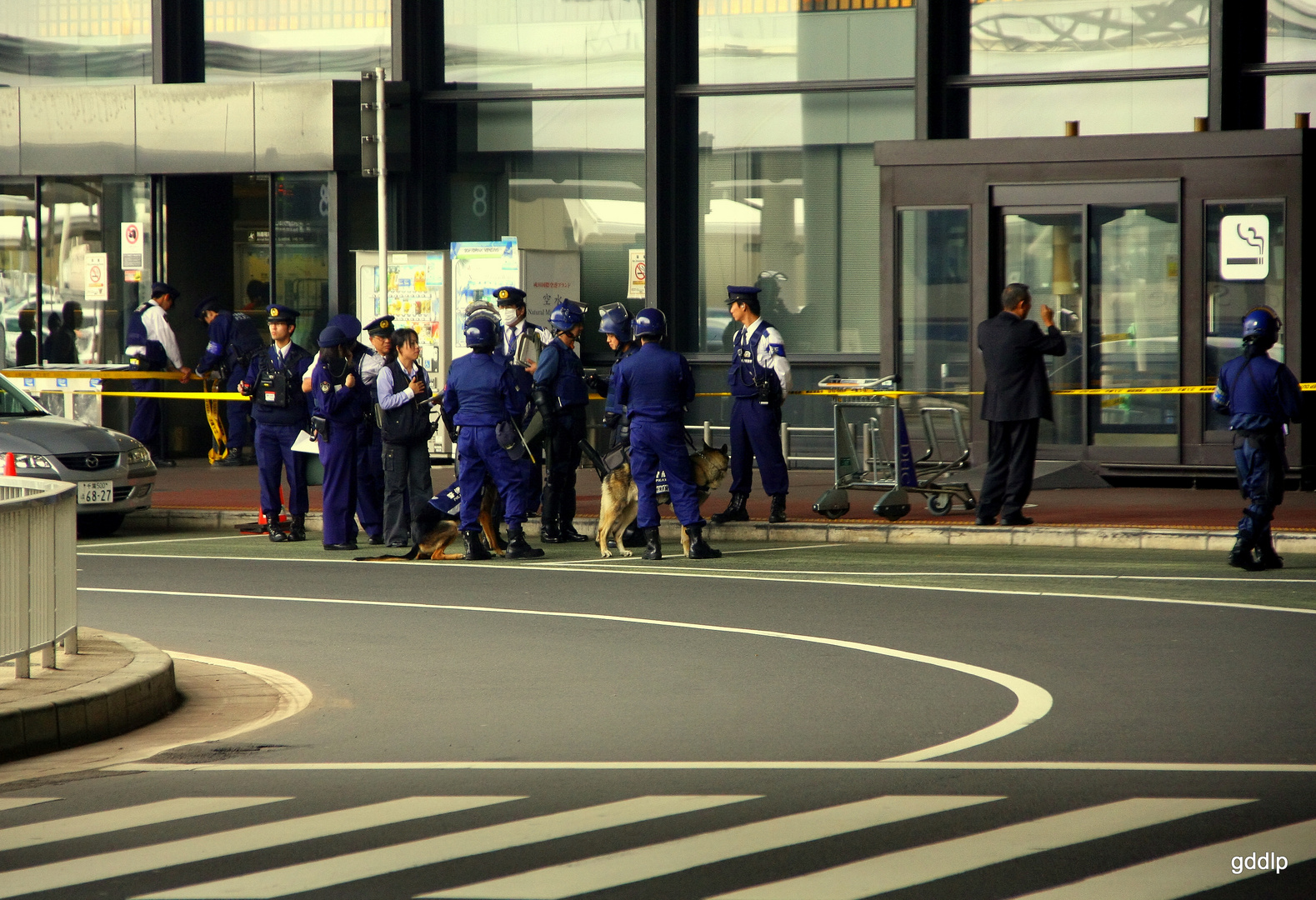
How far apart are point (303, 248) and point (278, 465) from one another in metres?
8.08

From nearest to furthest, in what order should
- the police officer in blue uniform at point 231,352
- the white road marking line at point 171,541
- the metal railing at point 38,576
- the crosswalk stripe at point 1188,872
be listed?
the crosswalk stripe at point 1188,872, the metal railing at point 38,576, the white road marking line at point 171,541, the police officer in blue uniform at point 231,352

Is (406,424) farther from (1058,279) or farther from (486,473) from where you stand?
(1058,279)

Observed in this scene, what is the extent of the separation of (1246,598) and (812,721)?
490 centimetres

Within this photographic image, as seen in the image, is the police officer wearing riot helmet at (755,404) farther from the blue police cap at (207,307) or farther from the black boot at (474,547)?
the blue police cap at (207,307)

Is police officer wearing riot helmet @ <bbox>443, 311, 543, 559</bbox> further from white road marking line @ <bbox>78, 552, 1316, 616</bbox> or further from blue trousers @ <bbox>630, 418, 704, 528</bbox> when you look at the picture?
blue trousers @ <bbox>630, 418, 704, 528</bbox>

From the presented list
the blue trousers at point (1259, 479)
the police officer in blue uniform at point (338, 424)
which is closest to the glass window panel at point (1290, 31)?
the blue trousers at point (1259, 479)

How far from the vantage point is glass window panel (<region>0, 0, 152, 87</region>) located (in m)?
24.8

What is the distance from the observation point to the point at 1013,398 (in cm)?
1573

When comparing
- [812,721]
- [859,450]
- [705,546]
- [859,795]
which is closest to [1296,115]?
[859,450]

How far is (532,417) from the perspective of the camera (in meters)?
15.5

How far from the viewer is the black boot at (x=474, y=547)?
48.1 ft

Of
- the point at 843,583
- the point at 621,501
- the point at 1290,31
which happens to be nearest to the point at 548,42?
the point at 1290,31

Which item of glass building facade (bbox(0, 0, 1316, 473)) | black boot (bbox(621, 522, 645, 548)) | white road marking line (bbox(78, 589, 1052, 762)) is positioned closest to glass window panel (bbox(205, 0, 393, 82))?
glass building facade (bbox(0, 0, 1316, 473))

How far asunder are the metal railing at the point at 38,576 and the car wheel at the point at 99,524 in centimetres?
802
